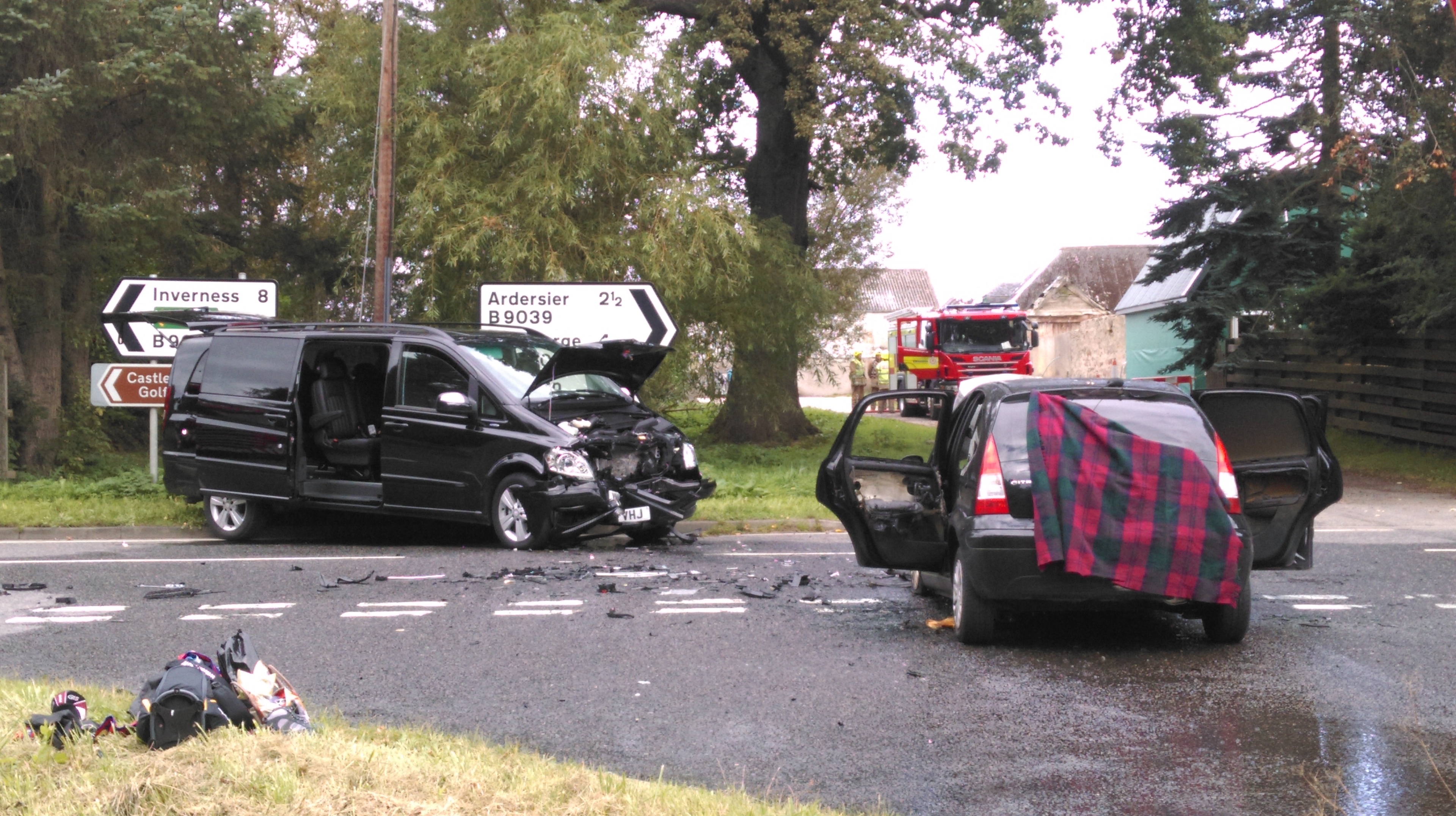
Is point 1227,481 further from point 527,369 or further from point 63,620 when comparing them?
point 63,620

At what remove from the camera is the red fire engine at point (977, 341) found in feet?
106

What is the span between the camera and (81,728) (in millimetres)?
4512

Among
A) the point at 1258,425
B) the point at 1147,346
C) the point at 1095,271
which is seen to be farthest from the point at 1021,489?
the point at 1095,271

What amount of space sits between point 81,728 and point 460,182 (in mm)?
14564

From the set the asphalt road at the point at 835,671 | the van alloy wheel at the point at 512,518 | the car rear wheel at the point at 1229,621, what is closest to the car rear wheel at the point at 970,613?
the asphalt road at the point at 835,671

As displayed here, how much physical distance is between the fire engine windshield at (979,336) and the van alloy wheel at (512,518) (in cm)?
2298

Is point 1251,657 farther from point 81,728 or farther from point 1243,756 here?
point 81,728

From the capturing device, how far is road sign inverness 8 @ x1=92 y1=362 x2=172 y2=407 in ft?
47.4

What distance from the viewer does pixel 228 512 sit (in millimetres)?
12211

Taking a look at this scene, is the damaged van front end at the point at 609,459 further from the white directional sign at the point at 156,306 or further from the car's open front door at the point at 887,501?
the white directional sign at the point at 156,306

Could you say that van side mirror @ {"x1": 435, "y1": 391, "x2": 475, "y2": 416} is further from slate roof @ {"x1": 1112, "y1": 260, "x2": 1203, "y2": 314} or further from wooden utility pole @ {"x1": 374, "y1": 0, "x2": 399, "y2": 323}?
slate roof @ {"x1": 1112, "y1": 260, "x2": 1203, "y2": 314}

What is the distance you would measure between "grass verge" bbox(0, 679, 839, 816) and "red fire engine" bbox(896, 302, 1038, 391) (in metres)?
28.5

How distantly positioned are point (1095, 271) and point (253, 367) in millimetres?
65754

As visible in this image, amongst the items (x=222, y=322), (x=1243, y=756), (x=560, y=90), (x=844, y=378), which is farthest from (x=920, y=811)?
(x=844, y=378)
